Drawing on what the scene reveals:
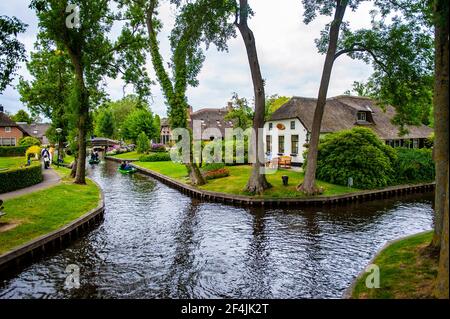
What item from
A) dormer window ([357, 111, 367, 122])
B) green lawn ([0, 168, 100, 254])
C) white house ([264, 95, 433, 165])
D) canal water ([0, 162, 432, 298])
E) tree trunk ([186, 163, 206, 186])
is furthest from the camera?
dormer window ([357, 111, 367, 122])

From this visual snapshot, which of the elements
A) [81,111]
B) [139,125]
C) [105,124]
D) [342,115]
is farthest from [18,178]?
[105,124]

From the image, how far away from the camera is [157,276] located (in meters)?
10.8

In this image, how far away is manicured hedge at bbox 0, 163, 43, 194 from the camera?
20.7 meters

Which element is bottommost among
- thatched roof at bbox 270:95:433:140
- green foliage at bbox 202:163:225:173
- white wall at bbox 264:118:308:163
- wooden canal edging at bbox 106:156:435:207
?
wooden canal edging at bbox 106:156:435:207

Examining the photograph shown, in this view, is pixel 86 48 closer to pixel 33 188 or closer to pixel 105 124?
pixel 33 188

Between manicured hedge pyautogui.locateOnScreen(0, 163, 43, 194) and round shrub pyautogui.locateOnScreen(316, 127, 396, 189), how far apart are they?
21.3m

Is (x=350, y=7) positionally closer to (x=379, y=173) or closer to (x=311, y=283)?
(x=379, y=173)

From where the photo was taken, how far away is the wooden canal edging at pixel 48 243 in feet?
36.5

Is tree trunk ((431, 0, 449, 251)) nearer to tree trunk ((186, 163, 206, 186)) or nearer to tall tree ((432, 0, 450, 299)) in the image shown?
tall tree ((432, 0, 450, 299))

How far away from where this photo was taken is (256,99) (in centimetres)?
2277

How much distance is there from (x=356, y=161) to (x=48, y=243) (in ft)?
69.3

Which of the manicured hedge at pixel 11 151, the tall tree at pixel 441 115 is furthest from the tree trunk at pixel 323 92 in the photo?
the manicured hedge at pixel 11 151

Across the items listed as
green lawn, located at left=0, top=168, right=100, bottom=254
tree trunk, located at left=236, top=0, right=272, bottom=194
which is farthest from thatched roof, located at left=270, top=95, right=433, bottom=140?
green lawn, located at left=0, top=168, right=100, bottom=254
